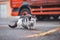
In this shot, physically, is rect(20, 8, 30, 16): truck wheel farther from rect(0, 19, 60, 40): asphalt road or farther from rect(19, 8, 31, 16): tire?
rect(0, 19, 60, 40): asphalt road

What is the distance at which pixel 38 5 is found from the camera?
671 inches

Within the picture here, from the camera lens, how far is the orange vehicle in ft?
55.2

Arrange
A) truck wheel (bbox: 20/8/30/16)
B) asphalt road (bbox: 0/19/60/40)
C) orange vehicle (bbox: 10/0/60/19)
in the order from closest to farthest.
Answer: asphalt road (bbox: 0/19/60/40) → orange vehicle (bbox: 10/0/60/19) → truck wheel (bbox: 20/8/30/16)

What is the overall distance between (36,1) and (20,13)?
1.33 metres

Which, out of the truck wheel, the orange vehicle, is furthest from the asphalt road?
the orange vehicle

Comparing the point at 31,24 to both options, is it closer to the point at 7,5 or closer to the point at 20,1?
the point at 20,1

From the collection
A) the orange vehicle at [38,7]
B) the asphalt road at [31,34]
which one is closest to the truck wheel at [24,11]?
the orange vehicle at [38,7]

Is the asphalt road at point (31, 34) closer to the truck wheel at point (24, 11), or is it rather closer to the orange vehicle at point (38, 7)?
the truck wheel at point (24, 11)

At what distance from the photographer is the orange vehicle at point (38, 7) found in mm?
16812

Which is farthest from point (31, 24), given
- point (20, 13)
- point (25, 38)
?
point (20, 13)

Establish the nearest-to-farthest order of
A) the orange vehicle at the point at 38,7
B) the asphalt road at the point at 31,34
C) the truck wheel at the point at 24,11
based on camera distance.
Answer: the asphalt road at the point at 31,34
the orange vehicle at the point at 38,7
the truck wheel at the point at 24,11

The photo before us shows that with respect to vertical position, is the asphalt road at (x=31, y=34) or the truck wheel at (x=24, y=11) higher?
the truck wheel at (x=24, y=11)

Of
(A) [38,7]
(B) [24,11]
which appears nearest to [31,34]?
(B) [24,11]

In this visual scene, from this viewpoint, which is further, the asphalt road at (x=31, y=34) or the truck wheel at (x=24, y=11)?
the truck wheel at (x=24, y=11)
